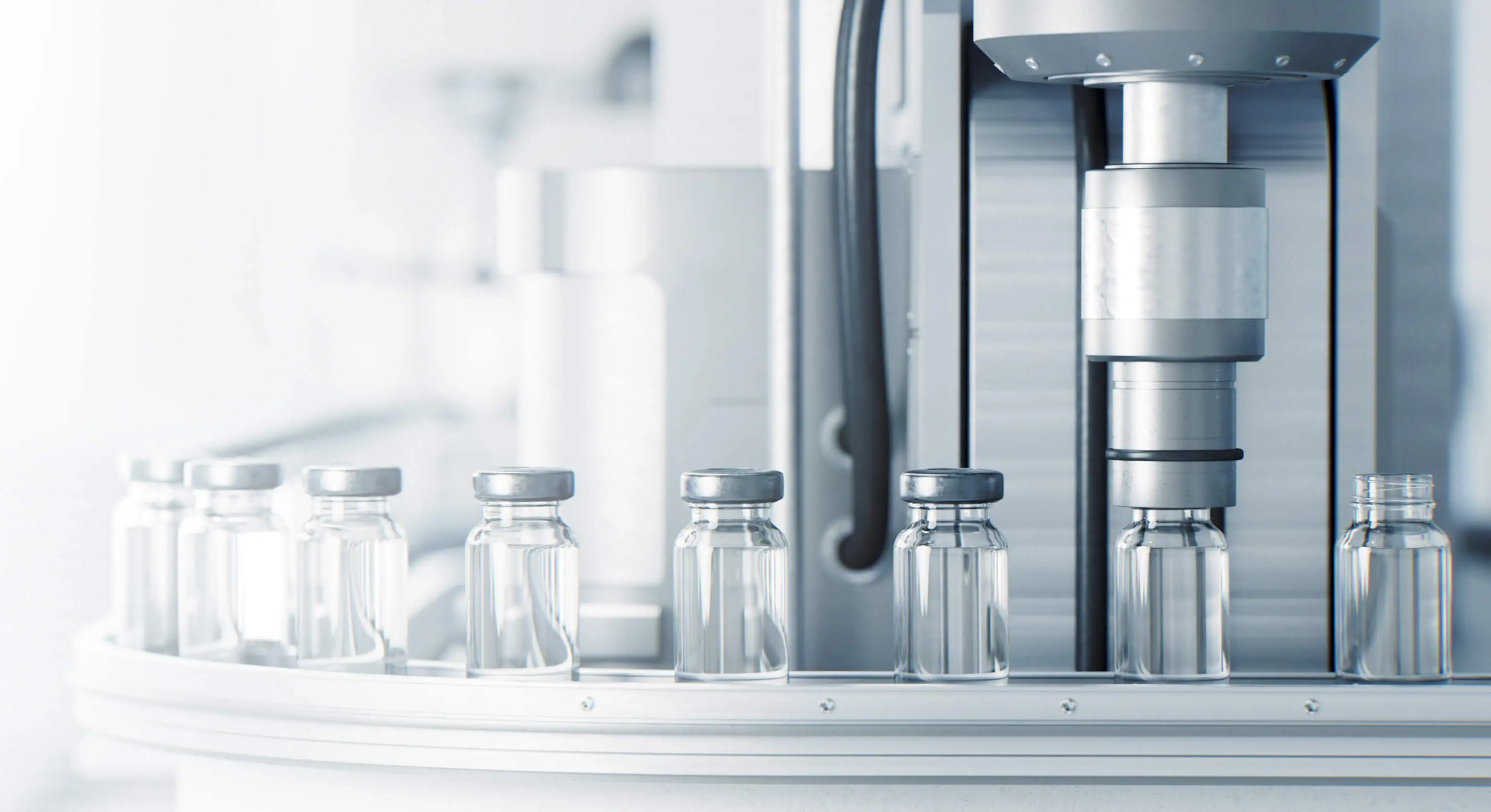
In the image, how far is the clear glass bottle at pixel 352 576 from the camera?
2.02ft

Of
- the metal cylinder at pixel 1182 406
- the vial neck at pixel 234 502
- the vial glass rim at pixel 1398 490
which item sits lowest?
the vial neck at pixel 234 502

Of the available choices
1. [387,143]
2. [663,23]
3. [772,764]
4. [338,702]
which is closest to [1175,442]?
[772,764]

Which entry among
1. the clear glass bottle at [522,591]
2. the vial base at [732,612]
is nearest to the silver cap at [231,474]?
the clear glass bottle at [522,591]

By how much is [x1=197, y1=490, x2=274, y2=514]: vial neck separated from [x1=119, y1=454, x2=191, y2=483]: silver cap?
2 cm

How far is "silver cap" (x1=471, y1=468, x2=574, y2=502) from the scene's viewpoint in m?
0.58

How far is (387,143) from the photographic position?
3070 mm

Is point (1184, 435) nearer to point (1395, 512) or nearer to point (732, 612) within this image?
point (1395, 512)

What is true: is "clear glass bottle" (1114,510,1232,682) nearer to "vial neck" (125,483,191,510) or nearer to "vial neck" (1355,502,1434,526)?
"vial neck" (1355,502,1434,526)

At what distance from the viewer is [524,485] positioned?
1.92 feet

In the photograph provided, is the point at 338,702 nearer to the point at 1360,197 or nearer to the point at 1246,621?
Answer: the point at 1246,621

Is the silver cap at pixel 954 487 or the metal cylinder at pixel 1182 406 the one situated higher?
the metal cylinder at pixel 1182 406

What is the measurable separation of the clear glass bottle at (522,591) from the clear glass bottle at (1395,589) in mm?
359

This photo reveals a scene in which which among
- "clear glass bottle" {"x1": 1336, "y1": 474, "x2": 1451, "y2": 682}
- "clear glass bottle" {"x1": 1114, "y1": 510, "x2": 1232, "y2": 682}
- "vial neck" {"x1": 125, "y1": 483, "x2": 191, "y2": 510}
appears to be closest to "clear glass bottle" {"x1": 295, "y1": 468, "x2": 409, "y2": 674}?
"vial neck" {"x1": 125, "y1": 483, "x2": 191, "y2": 510}

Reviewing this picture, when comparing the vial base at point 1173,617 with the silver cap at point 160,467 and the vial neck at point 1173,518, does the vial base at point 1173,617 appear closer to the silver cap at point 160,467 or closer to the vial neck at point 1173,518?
the vial neck at point 1173,518
